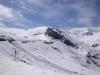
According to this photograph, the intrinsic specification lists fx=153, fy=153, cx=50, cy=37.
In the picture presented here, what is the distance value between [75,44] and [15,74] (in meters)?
40.6

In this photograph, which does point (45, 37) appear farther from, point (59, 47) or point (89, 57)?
point (89, 57)

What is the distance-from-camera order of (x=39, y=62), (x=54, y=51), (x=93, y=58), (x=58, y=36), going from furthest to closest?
(x=58, y=36) → (x=93, y=58) → (x=54, y=51) → (x=39, y=62)

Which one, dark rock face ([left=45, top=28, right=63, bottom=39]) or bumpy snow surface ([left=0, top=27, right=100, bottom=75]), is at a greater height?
dark rock face ([left=45, top=28, right=63, bottom=39])

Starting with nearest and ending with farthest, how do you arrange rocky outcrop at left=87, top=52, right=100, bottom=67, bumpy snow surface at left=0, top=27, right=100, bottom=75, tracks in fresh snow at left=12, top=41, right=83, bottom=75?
tracks in fresh snow at left=12, top=41, right=83, bottom=75, bumpy snow surface at left=0, top=27, right=100, bottom=75, rocky outcrop at left=87, top=52, right=100, bottom=67

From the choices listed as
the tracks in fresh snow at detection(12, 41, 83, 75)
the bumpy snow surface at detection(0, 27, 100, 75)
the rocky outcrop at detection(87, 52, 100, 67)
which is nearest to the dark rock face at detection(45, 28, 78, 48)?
the bumpy snow surface at detection(0, 27, 100, 75)

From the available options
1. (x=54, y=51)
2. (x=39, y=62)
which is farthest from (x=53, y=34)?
(x=39, y=62)

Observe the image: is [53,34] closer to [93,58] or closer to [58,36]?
[58,36]

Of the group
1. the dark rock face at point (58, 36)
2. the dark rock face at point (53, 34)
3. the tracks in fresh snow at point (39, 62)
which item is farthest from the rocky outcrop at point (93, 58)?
the tracks in fresh snow at point (39, 62)

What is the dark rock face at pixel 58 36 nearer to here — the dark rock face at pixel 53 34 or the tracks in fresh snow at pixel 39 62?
the dark rock face at pixel 53 34

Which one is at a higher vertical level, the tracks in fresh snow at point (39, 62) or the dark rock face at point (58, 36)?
the dark rock face at point (58, 36)

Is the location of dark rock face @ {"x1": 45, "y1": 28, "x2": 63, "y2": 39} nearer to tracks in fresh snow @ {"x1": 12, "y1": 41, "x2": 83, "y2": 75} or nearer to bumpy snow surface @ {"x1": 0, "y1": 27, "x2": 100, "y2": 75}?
bumpy snow surface @ {"x1": 0, "y1": 27, "x2": 100, "y2": 75}

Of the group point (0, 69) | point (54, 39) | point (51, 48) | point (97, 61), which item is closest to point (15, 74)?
point (0, 69)

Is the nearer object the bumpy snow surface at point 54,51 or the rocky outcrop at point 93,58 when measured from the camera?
the bumpy snow surface at point 54,51

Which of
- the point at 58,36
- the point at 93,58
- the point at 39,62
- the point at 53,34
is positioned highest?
the point at 53,34
